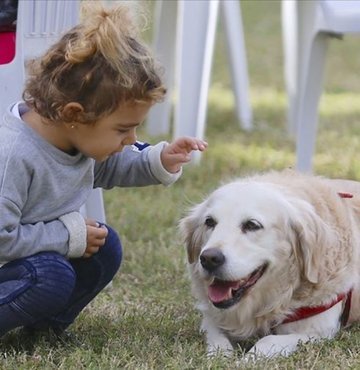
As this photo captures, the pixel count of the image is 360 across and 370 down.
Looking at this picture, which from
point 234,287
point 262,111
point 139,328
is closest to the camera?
point 234,287

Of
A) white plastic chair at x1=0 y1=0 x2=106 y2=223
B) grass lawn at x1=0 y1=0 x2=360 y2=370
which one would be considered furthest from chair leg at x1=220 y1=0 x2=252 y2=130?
white plastic chair at x1=0 y1=0 x2=106 y2=223

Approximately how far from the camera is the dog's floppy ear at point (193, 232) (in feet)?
11.5

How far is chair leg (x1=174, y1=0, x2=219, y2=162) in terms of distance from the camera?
601cm

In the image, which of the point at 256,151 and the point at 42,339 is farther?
the point at 256,151

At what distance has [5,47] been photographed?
4.04 meters

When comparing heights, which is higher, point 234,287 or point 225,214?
point 225,214

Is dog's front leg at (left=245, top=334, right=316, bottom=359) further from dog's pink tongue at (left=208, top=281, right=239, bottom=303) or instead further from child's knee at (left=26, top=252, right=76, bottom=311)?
child's knee at (left=26, top=252, right=76, bottom=311)

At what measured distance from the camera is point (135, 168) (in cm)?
349

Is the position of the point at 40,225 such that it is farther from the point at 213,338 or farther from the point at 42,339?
the point at 213,338

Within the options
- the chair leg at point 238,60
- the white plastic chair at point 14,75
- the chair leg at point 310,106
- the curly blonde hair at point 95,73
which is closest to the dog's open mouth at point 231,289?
the curly blonde hair at point 95,73

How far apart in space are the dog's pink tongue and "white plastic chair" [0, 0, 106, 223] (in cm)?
83

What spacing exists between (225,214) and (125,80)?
1.72 feet

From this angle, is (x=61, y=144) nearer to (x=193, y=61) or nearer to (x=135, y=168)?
(x=135, y=168)

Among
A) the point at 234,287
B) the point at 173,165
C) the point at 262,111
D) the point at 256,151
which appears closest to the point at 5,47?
the point at 173,165
